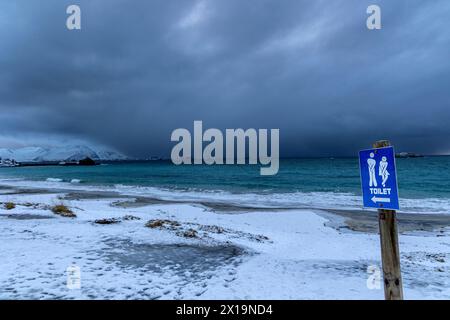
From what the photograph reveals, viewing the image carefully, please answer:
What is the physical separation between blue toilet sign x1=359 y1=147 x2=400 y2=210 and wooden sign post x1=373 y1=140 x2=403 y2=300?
0.25 meters

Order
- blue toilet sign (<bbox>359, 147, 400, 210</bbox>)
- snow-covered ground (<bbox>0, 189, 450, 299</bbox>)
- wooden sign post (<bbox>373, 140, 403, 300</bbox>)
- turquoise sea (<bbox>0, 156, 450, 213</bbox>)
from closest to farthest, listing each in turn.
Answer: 1. blue toilet sign (<bbox>359, 147, 400, 210</bbox>)
2. wooden sign post (<bbox>373, 140, 403, 300</bbox>)
3. snow-covered ground (<bbox>0, 189, 450, 299</bbox>)
4. turquoise sea (<bbox>0, 156, 450, 213</bbox>)

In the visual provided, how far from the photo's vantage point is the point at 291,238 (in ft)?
39.0

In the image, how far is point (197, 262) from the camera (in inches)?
294

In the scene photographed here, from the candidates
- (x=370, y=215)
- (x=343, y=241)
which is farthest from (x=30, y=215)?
(x=370, y=215)

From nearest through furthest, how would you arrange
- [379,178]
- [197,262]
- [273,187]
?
[379,178], [197,262], [273,187]

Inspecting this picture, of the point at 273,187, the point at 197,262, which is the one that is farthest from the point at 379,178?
the point at 273,187

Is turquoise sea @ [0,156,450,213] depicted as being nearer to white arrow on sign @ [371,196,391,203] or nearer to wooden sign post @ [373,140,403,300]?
Result: wooden sign post @ [373,140,403,300]

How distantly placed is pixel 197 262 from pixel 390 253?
16.0ft

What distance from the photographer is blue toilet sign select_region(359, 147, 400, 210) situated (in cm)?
362

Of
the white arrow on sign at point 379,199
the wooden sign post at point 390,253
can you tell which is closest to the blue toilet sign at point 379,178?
the white arrow on sign at point 379,199

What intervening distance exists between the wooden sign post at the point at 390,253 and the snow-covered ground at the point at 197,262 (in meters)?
1.42

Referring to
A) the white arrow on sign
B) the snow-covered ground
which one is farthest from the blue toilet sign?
the snow-covered ground

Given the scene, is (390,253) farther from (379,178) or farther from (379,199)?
(379,178)
